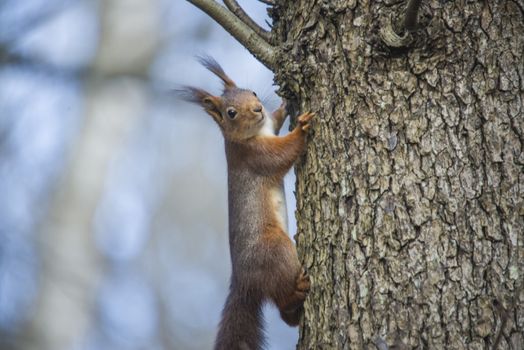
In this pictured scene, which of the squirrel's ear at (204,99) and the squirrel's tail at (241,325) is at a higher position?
the squirrel's ear at (204,99)

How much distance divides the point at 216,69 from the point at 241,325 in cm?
127

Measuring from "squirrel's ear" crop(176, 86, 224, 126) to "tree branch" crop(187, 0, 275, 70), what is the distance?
78cm

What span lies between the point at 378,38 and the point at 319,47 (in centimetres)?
24

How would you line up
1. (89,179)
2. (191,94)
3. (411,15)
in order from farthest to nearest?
(89,179)
(191,94)
(411,15)

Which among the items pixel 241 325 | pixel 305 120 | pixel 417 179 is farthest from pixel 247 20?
pixel 241 325

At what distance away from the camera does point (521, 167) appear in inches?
80.6

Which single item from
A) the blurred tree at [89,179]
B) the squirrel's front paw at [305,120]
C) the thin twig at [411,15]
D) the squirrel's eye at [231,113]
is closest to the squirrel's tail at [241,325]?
the squirrel's front paw at [305,120]

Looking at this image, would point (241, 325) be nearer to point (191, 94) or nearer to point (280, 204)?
point (280, 204)

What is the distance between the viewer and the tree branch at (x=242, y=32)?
2.58 metres

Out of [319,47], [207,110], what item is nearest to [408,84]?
[319,47]

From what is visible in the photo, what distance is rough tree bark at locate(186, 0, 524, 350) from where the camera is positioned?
1987 millimetres

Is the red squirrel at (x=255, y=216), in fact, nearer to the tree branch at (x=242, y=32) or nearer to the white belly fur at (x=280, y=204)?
→ the white belly fur at (x=280, y=204)

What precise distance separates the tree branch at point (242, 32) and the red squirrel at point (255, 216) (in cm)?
27

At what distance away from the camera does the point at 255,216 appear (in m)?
2.99
